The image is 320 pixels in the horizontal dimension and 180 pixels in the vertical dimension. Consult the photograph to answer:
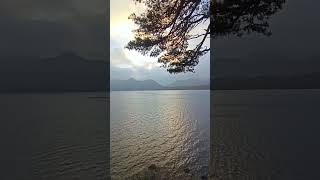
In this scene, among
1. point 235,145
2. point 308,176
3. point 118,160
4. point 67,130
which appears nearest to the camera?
point 308,176

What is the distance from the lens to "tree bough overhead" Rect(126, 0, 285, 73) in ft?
17.7

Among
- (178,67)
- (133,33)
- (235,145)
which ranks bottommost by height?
(235,145)

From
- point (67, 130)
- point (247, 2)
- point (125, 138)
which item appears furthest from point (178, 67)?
point (67, 130)

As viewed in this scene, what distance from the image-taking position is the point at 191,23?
5.67m

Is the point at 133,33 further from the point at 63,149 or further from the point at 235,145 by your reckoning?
the point at 235,145

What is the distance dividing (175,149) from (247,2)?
40.7ft

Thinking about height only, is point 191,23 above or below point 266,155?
above

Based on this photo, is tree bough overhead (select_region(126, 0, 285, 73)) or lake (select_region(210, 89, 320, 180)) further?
lake (select_region(210, 89, 320, 180))

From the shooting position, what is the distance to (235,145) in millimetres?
18531

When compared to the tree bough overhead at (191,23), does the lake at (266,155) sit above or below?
below

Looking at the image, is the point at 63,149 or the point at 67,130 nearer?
the point at 63,149

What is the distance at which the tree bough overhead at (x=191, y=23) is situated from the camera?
5410mm

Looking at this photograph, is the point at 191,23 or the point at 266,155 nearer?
the point at 191,23

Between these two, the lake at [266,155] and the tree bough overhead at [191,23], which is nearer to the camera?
the tree bough overhead at [191,23]
